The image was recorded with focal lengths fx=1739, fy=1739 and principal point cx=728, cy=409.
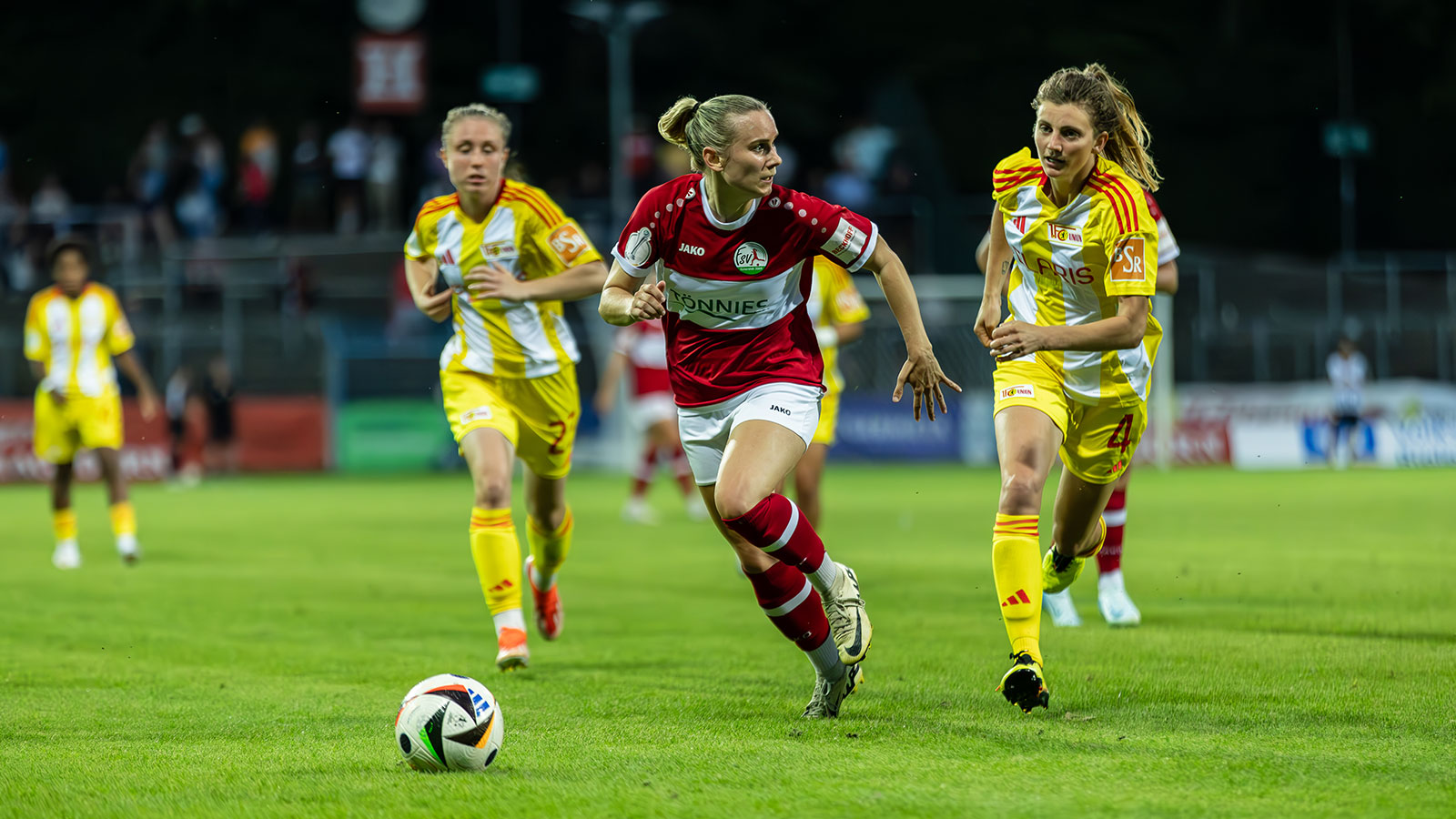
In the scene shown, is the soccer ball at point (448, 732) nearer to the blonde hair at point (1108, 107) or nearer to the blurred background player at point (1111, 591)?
the blonde hair at point (1108, 107)

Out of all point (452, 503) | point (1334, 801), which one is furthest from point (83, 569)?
point (1334, 801)

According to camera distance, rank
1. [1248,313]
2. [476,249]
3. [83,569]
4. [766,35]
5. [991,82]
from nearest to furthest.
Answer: [476,249] → [83,569] → [1248,313] → [991,82] → [766,35]

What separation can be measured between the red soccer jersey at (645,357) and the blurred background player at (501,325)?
9.00 metres

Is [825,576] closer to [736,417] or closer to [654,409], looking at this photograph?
[736,417]

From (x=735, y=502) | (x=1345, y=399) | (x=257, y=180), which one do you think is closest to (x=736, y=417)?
(x=735, y=502)

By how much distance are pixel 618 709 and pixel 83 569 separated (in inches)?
300

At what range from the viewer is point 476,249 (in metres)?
7.97

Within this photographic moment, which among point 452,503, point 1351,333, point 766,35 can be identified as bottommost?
point 452,503

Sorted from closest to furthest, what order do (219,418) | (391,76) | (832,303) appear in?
(832,303), (219,418), (391,76)

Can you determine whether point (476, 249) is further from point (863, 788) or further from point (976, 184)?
point (976, 184)

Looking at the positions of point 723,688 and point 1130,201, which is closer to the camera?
point 1130,201

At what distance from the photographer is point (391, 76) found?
3133cm

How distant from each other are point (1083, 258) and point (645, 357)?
36.7ft

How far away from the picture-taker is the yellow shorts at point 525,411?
7.86 m
